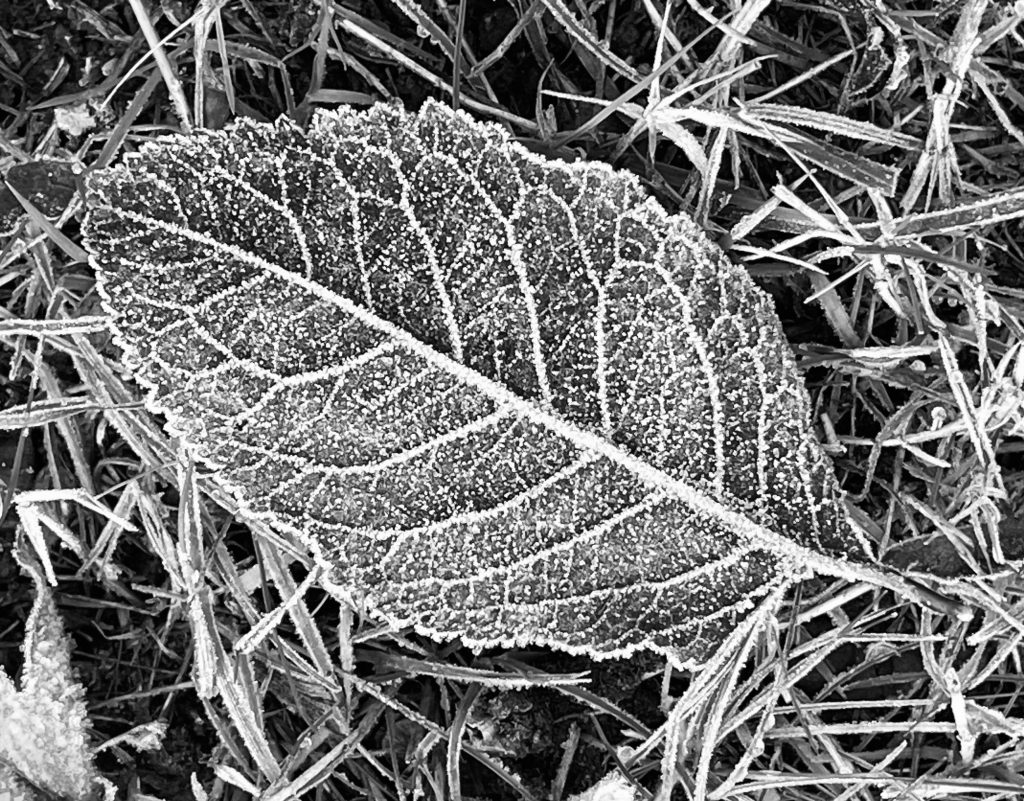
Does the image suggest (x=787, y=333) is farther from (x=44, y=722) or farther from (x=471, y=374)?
(x=44, y=722)

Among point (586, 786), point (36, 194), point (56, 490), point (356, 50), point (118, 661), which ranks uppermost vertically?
point (356, 50)

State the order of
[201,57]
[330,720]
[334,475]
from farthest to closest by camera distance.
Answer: [330,720] → [201,57] → [334,475]

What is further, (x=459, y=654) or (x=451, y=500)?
(x=459, y=654)

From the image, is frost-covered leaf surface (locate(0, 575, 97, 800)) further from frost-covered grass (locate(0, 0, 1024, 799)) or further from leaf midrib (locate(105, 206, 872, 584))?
leaf midrib (locate(105, 206, 872, 584))

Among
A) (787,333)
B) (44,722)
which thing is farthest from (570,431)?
(44,722)

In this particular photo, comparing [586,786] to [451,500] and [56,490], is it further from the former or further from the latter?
[56,490]

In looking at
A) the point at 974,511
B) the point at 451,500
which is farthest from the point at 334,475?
the point at 974,511

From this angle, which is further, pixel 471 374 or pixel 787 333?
pixel 787 333

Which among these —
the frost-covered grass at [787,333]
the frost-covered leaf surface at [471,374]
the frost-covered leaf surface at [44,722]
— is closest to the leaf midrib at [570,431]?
the frost-covered leaf surface at [471,374]
